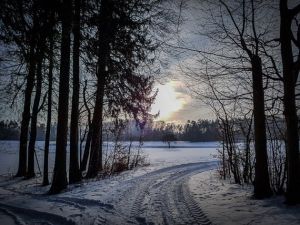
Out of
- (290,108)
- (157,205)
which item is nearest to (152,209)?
(157,205)

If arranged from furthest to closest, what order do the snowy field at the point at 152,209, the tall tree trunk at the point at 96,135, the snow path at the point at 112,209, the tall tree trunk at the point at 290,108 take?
the tall tree trunk at the point at 96,135 < the tall tree trunk at the point at 290,108 < the snow path at the point at 112,209 < the snowy field at the point at 152,209

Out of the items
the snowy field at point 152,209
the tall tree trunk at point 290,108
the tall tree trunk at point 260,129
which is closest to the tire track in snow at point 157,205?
the snowy field at point 152,209

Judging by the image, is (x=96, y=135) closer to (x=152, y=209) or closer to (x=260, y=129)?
(x=152, y=209)

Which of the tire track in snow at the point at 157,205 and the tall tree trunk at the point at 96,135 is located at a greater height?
the tall tree trunk at the point at 96,135

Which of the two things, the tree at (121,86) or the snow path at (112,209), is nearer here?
the snow path at (112,209)

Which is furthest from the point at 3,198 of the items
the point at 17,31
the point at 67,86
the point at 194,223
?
the point at 194,223

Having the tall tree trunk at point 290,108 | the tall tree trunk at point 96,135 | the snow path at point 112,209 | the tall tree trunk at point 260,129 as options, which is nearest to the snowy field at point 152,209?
the snow path at point 112,209

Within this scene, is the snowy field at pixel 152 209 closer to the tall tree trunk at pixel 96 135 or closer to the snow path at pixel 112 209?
the snow path at pixel 112 209

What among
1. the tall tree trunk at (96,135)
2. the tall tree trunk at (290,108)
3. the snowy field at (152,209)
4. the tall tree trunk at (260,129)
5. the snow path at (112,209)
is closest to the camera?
the snowy field at (152,209)

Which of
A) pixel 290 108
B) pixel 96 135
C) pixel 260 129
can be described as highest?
pixel 290 108

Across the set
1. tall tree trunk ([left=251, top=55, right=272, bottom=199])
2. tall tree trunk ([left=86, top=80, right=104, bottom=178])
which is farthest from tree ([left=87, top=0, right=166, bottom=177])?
tall tree trunk ([left=251, top=55, right=272, bottom=199])

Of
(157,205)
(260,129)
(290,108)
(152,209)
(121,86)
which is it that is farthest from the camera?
(121,86)

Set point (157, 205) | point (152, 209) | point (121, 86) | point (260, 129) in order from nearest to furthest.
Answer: point (152, 209)
point (157, 205)
point (260, 129)
point (121, 86)

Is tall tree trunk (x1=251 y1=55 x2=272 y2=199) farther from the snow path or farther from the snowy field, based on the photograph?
the snow path
